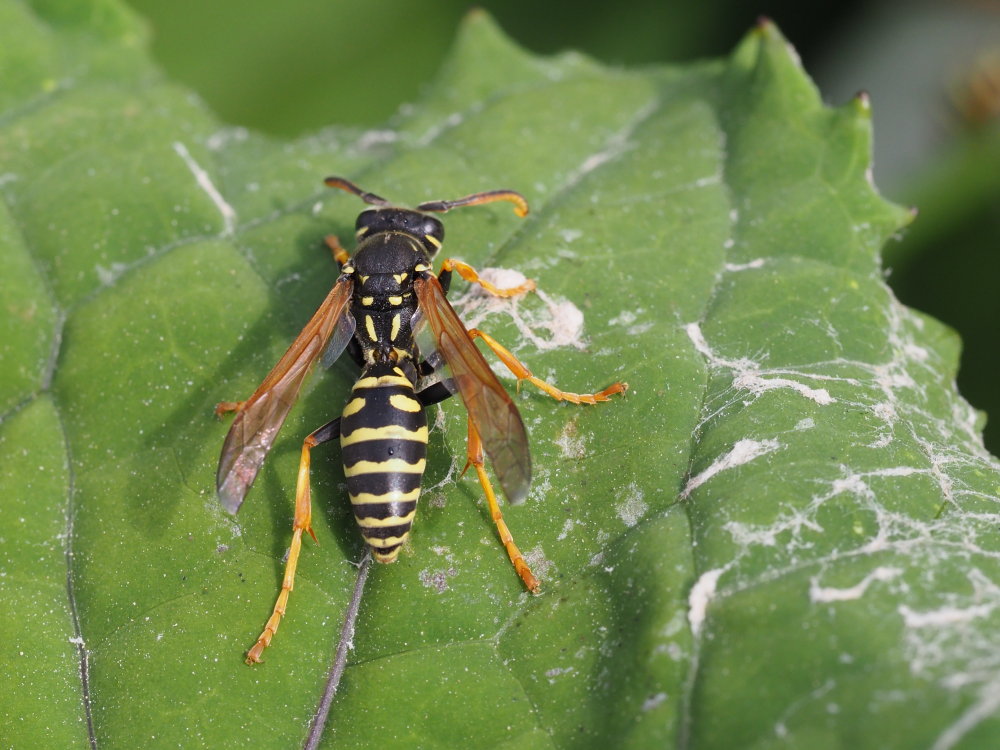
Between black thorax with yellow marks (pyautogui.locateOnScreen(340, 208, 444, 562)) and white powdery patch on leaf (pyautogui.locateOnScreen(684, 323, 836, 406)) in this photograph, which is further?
white powdery patch on leaf (pyautogui.locateOnScreen(684, 323, 836, 406))

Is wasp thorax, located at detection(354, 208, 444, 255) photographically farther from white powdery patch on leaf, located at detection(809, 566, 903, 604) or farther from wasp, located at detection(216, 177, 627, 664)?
white powdery patch on leaf, located at detection(809, 566, 903, 604)

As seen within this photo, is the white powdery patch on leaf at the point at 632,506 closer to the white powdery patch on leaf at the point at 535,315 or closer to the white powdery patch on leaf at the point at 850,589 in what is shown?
the white powdery patch on leaf at the point at 850,589

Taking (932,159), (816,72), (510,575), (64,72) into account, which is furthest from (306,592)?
(816,72)

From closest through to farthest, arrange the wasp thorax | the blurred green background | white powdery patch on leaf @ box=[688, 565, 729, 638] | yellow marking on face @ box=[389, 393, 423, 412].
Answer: white powdery patch on leaf @ box=[688, 565, 729, 638] < yellow marking on face @ box=[389, 393, 423, 412] < the wasp thorax < the blurred green background

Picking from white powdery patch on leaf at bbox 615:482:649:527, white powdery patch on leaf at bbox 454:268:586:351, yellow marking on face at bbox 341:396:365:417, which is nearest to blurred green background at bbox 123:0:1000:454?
white powdery patch on leaf at bbox 454:268:586:351

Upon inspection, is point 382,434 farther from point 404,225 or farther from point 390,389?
point 404,225

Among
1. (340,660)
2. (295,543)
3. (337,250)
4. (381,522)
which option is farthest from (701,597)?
(337,250)
